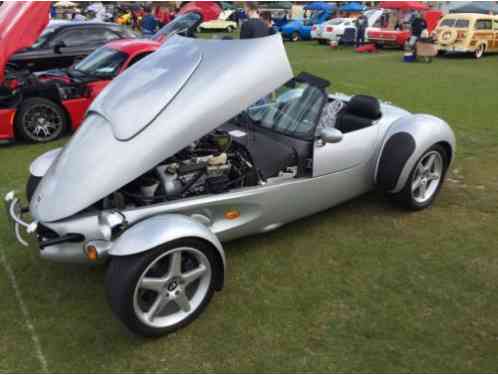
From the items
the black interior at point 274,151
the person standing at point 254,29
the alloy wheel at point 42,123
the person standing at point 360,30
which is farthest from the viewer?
the person standing at point 360,30

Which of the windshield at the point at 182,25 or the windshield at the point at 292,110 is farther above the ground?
the windshield at the point at 182,25

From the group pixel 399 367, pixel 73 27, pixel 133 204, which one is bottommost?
pixel 399 367

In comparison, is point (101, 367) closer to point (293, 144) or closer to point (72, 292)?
point (72, 292)

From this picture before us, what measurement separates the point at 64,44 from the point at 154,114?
7.32 m

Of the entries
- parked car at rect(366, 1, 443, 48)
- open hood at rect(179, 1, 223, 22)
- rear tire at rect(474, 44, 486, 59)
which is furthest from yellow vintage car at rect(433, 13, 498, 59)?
open hood at rect(179, 1, 223, 22)

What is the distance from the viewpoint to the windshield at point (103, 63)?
706 centimetres

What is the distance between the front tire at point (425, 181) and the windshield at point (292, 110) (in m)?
1.11

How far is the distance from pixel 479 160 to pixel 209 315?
4.38m

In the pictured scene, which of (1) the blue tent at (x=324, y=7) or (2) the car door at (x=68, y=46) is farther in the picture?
(1) the blue tent at (x=324, y=7)

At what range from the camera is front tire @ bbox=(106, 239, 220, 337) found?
2.50m

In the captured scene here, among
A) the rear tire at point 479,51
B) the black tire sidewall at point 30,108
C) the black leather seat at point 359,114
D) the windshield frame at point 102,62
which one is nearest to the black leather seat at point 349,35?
the rear tire at point 479,51

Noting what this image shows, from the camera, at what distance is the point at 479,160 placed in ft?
18.4

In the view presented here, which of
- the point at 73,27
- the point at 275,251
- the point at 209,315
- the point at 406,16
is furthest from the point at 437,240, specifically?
the point at 406,16

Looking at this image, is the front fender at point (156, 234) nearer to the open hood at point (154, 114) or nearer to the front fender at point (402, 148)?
the open hood at point (154, 114)
